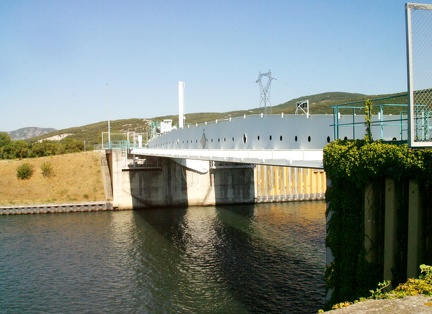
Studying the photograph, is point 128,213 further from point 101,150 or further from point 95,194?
point 101,150

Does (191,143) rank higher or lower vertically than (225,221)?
higher

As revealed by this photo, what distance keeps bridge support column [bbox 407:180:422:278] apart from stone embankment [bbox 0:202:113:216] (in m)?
43.8

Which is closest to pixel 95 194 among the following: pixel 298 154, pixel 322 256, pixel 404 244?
pixel 322 256

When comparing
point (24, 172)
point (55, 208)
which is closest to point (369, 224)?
point (55, 208)

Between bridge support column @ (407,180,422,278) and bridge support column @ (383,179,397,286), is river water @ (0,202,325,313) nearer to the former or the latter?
bridge support column @ (383,179,397,286)

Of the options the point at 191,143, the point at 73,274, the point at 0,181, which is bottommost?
the point at 73,274

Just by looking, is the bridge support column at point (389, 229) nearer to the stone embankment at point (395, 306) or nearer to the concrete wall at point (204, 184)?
the stone embankment at point (395, 306)

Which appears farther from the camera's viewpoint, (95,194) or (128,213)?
(95,194)

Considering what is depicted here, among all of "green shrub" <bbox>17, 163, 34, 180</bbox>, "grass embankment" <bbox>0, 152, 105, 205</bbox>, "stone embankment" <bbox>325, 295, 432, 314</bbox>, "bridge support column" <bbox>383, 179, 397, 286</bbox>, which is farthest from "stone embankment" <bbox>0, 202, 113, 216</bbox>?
"stone embankment" <bbox>325, 295, 432, 314</bbox>

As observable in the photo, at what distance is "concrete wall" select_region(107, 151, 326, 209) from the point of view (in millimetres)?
52594

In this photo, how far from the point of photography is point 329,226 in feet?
48.5

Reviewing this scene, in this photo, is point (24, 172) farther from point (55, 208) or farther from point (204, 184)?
point (204, 184)

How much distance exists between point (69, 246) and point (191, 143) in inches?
500

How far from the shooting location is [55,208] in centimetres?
5069
